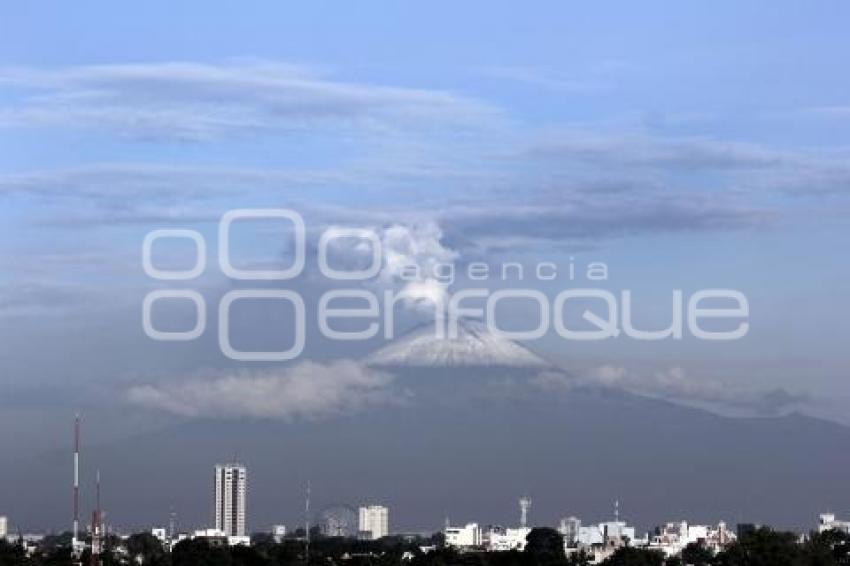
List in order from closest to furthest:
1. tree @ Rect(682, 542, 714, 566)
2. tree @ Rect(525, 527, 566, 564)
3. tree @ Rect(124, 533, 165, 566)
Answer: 1. tree @ Rect(525, 527, 566, 564)
2. tree @ Rect(682, 542, 714, 566)
3. tree @ Rect(124, 533, 165, 566)

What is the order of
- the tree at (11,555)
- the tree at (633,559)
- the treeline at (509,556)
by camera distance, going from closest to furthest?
the treeline at (509,556)
the tree at (11,555)
the tree at (633,559)

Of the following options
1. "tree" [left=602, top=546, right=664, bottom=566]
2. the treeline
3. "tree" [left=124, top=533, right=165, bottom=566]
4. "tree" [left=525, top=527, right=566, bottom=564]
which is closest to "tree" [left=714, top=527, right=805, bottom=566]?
the treeline

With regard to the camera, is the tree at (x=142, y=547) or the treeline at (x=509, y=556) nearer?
the treeline at (x=509, y=556)

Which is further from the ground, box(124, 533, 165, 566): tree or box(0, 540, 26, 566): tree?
box(124, 533, 165, 566): tree

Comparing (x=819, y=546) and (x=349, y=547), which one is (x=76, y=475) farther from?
(x=349, y=547)

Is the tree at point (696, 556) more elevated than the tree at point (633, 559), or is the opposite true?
the tree at point (696, 556)

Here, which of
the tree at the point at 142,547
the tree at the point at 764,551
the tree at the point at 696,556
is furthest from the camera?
the tree at the point at 142,547

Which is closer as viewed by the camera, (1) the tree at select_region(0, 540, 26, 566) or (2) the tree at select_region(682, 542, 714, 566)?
(1) the tree at select_region(0, 540, 26, 566)

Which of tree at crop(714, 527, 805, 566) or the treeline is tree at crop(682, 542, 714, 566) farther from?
tree at crop(714, 527, 805, 566)

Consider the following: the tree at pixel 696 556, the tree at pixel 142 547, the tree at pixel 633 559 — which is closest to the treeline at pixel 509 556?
the tree at pixel 633 559

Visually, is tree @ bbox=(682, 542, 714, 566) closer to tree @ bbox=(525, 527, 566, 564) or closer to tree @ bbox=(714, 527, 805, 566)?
tree @ bbox=(525, 527, 566, 564)

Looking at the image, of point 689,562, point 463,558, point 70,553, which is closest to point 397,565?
point 463,558

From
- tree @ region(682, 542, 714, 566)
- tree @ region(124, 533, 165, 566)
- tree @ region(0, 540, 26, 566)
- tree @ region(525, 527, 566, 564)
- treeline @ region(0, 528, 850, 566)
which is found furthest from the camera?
tree @ region(124, 533, 165, 566)

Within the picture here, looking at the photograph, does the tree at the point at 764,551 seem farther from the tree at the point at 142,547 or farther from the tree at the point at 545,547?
the tree at the point at 142,547
